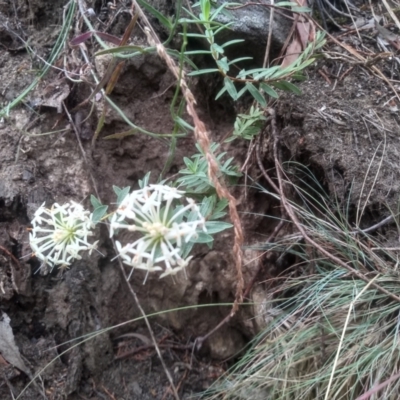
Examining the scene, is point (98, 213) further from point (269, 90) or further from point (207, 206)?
point (269, 90)

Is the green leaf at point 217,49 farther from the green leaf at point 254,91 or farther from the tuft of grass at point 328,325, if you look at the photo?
the tuft of grass at point 328,325

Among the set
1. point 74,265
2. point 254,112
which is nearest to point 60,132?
point 74,265

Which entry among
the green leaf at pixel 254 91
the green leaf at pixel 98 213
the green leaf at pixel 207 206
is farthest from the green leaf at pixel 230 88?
the green leaf at pixel 98 213

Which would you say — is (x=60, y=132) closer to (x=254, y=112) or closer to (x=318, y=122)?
(x=254, y=112)

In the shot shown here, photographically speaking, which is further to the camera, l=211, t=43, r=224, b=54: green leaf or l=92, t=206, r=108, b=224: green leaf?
l=211, t=43, r=224, b=54: green leaf

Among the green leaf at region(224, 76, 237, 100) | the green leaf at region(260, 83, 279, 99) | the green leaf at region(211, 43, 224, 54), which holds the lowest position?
the green leaf at region(260, 83, 279, 99)

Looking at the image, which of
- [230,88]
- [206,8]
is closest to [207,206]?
[230,88]

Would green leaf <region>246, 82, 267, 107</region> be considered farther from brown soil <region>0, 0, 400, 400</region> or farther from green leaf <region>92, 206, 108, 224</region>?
green leaf <region>92, 206, 108, 224</region>

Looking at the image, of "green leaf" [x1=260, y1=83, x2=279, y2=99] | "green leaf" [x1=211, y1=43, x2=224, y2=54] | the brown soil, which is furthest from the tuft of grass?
"green leaf" [x1=211, y1=43, x2=224, y2=54]
